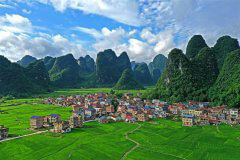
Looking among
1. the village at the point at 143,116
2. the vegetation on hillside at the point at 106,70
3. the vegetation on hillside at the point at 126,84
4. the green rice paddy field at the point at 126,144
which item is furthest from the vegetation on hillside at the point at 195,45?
the vegetation on hillside at the point at 106,70

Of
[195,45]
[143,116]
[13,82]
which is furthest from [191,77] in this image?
[13,82]

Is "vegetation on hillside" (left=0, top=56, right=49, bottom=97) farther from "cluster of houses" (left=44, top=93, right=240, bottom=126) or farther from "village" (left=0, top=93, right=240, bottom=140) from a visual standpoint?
"village" (left=0, top=93, right=240, bottom=140)

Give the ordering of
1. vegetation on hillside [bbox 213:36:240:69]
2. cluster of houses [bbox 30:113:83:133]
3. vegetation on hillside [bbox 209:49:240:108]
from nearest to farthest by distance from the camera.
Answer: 1. cluster of houses [bbox 30:113:83:133]
2. vegetation on hillside [bbox 209:49:240:108]
3. vegetation on hillside [bbox 213:36:240:69]

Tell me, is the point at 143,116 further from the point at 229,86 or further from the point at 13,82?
the point at 13,82

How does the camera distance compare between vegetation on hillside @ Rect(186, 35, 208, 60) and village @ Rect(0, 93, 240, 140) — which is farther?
vegetation on hillside @ Rect(186, 35, 208, 60)

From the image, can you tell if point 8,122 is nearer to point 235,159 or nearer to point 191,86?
point 235,159

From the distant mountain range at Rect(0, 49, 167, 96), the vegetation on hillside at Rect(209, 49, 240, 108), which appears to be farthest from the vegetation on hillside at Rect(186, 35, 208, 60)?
the distant mountain range at Rect(0, 49, 167, 96)

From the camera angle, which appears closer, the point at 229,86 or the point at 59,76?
the point at 229,86
